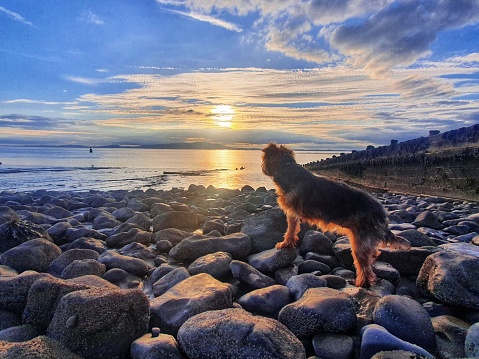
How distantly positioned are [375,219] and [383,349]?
7.52 ft

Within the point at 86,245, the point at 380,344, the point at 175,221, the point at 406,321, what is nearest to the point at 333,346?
the point at 380,344

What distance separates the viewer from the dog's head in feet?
19.7

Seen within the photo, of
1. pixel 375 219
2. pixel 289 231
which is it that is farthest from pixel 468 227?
pixel 289 231

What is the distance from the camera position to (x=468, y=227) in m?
7.17

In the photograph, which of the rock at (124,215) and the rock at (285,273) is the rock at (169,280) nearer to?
the rock at (285,273)

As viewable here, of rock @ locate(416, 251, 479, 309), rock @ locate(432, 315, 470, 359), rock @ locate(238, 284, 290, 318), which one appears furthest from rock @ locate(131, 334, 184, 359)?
rock @ locate(416, 251, 479, 309)

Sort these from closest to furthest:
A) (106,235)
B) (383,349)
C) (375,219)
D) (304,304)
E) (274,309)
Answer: (383,349), (304,304), (274,309), (375,219), (106,235)

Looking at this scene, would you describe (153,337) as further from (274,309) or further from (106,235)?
(106,235)

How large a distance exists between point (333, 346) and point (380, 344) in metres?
0.40

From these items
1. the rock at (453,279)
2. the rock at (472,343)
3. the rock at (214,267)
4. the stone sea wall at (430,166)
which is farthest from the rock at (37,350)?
the stone sea wall at (430,166)

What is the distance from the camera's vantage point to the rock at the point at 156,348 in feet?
8.41

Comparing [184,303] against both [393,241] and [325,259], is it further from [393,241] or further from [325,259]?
[393,241]

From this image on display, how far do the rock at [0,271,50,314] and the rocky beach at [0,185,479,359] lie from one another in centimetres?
1

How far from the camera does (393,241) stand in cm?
464
